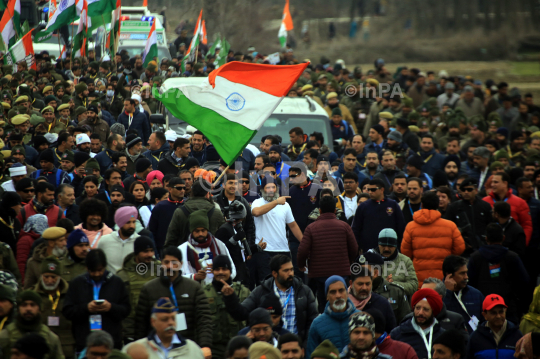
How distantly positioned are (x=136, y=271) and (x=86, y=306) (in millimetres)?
751

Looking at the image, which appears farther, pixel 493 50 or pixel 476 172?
pixel 493 50

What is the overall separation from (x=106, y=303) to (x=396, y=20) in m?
21.5

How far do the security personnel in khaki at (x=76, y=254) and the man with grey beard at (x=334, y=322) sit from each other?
2107 millimetres

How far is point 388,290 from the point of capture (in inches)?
280

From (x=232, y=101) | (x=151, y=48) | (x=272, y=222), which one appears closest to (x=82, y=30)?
(x=151, y=48)

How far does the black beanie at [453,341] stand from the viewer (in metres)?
5.66

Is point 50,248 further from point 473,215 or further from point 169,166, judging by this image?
point 473,215

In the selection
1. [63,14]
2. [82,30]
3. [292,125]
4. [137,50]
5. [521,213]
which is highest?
[63,14]

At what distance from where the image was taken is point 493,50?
2322cm

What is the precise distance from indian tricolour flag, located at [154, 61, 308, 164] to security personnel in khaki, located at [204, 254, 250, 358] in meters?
1.67

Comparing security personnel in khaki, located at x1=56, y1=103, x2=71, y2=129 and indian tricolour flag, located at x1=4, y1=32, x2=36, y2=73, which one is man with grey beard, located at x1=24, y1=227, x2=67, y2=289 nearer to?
security personnel in khaki, located at x1=56, y1=103, x2=71, y2=129

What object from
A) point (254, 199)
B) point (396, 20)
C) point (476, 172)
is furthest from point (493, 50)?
point (254, 199)

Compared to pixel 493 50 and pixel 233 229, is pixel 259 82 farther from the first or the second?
pixel 493 50

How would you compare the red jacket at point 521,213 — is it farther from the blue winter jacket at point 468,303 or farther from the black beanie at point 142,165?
the black beanie at point 142,165
